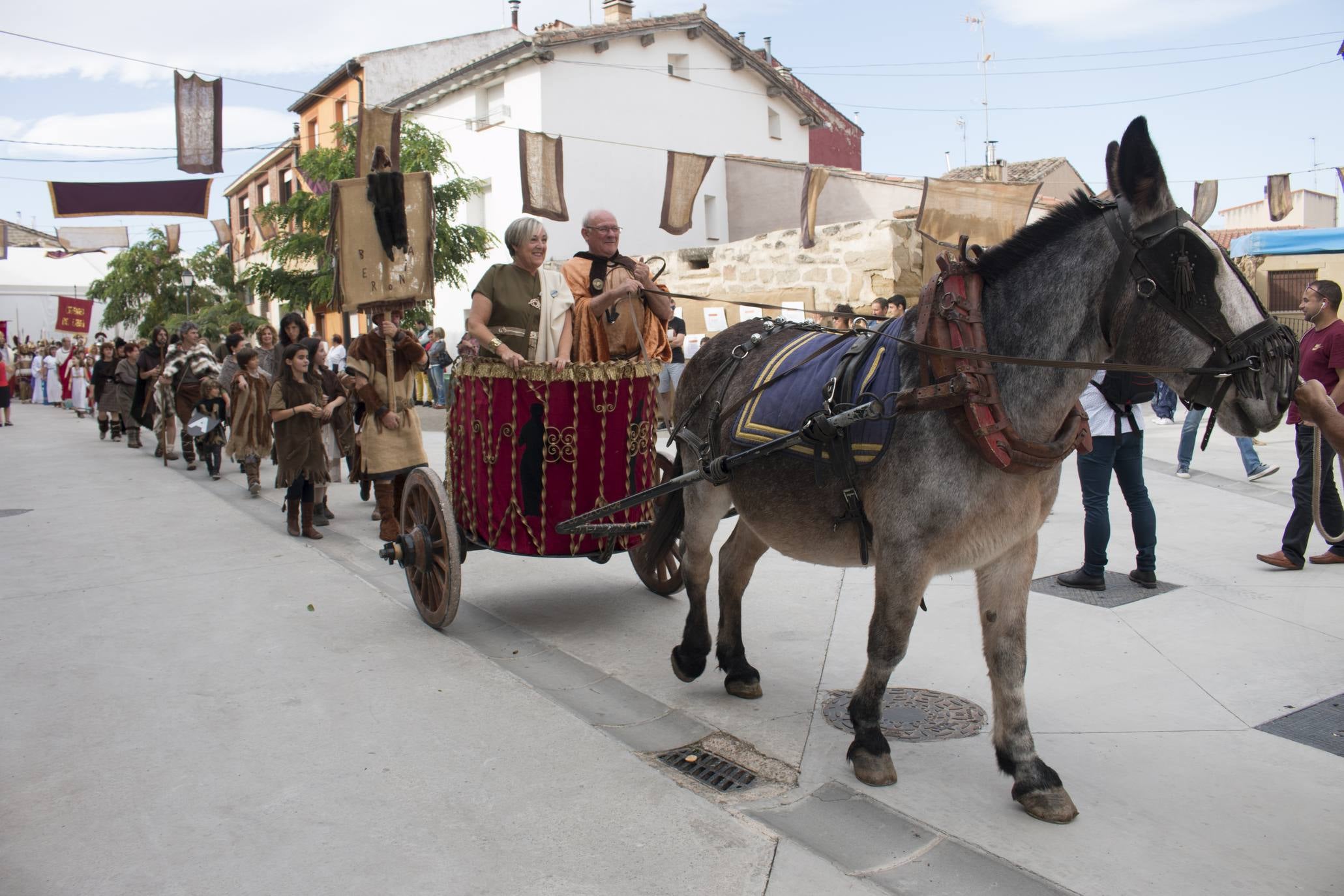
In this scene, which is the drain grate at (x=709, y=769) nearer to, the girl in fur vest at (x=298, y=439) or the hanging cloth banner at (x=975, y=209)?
the girl in fur vest at (x=298, y=439)

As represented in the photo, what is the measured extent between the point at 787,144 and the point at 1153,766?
3123 cm

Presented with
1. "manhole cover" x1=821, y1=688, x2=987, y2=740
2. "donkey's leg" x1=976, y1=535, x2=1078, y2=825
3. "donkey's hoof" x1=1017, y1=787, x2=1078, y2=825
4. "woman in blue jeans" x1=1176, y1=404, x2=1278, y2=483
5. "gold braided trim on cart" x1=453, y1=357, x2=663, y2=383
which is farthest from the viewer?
"woman in blue jeans" x1=1176, y1=404, x2=1278, y2=483

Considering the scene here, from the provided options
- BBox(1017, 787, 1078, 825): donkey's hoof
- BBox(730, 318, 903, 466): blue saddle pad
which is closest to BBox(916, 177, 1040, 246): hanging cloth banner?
BBox(730, 318, 903, 466): blue saddle pad

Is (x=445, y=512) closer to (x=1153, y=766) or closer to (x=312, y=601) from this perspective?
(x=312, y=601)

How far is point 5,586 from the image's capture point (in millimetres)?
6996

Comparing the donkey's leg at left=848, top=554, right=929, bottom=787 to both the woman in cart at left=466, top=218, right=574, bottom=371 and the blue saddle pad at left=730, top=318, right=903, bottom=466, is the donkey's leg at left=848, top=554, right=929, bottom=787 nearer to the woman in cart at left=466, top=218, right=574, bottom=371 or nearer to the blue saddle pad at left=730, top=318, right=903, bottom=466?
the blue saddle pad at left=730, top=318, right=903, bottom=466

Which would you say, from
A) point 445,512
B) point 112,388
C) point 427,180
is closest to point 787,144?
point 112,388

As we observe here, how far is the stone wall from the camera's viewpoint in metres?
16.6

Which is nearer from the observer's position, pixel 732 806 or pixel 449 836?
pixel 449 836

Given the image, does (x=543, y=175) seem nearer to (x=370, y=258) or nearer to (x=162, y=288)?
(x=370, y=258)

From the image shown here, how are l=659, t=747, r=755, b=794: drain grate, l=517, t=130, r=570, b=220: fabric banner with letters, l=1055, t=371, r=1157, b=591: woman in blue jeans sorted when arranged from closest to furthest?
1. l=659, t=747, r=755, b=794: drain grate
2. l=1055, t=371, r=1157, b=591: woman in blue jeans
3. l=517, t=130, r=570, b=220: fabric banner with letters

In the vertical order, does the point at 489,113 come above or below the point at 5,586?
above

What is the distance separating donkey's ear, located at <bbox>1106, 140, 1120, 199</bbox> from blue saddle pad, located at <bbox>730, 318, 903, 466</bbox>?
3.04ft

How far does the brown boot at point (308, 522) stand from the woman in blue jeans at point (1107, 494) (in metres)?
6.11
